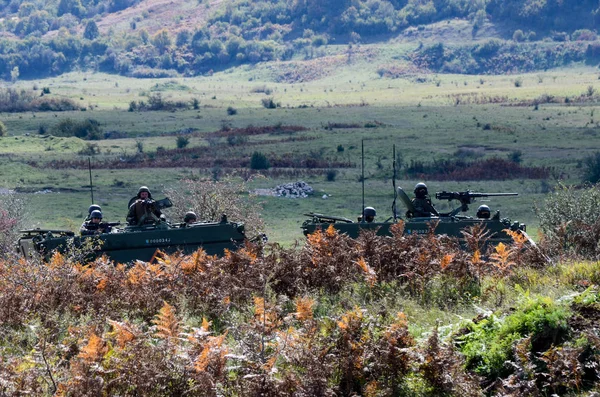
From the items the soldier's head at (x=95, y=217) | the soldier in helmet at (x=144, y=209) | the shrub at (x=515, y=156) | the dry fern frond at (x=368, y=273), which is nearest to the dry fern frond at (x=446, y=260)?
the dry fern frond at (x=368, y=273)

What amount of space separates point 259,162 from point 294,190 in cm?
1022

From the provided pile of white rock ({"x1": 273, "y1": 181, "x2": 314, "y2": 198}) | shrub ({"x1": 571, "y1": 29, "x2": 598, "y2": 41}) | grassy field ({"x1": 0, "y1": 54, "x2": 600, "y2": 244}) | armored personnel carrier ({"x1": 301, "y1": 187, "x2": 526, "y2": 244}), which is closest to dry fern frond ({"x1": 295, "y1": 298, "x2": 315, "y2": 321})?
armored personnel carrier ({"x1": 301, "y1": 187, "x2": 526, "y2": 244})

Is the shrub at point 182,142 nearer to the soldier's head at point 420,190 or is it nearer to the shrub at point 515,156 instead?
the shrub at point 515,156

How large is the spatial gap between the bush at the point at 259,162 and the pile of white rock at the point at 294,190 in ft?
28.6

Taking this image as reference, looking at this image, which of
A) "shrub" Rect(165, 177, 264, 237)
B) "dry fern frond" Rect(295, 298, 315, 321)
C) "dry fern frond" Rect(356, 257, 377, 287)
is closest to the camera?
"dry fern frond" Rect(295, 298, 315, 321)

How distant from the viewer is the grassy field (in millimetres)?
39625

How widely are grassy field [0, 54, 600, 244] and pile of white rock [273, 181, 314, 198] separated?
1.92 ft

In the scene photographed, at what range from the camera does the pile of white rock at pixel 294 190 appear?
134 ft

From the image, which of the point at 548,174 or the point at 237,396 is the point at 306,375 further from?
the point at 548,174

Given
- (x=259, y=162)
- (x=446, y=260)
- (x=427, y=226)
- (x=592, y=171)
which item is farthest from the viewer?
(x=259, y=162)

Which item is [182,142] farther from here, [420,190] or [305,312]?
[305,312]

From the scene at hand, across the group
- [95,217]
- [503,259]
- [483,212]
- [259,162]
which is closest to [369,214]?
[483,212]

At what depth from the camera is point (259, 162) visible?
51.2 m

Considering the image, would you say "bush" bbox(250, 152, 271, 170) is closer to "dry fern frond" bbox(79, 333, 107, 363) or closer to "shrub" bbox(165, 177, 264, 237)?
"shrub" bbox(165, 177, 264, 237)
